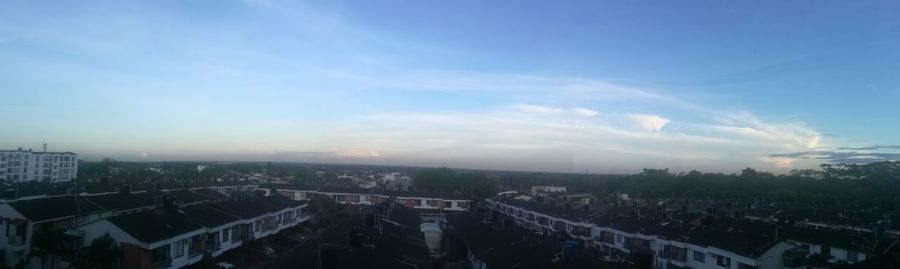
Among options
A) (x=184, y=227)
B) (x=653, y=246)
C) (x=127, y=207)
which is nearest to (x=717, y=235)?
(x=653, y=246)

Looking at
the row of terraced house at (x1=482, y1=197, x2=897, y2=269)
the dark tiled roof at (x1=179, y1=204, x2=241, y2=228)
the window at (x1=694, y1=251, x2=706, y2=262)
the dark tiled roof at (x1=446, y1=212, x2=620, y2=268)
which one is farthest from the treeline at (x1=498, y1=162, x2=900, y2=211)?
the dark tiled roof at (x1=179, y1=204, x2=241, y2=228)

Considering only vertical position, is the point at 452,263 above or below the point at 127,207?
below

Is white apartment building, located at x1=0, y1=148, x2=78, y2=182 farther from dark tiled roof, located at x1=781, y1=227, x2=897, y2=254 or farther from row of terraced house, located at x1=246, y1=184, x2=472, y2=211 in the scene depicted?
dark tiled roof, located at x1=781, y1=227, x2=897, y2=254

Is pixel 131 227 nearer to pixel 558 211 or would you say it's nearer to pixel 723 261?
pixel 723 261

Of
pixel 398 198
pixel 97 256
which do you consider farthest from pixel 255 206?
pixel 398 198

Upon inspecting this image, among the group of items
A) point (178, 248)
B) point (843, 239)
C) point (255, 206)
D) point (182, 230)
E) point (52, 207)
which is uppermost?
point (52, 207)

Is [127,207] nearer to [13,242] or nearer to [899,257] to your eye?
[13,242]

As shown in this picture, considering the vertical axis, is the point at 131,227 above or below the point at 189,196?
above
